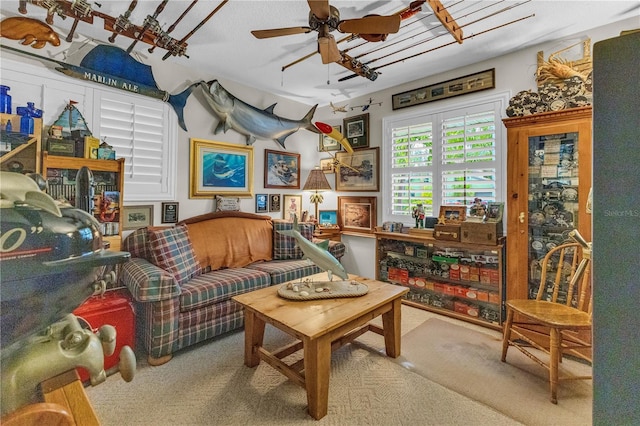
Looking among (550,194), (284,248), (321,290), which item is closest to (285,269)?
(284,248)

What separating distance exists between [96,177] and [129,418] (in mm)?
1922

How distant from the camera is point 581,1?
7.02ft

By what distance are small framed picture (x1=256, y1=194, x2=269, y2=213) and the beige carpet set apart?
202cm

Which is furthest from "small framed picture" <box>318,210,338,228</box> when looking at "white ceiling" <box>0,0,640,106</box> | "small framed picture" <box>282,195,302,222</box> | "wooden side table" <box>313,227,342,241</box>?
"white ceiling" <box>0,0,640,106</box>

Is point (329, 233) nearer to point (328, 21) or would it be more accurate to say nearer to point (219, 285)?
point (219, 285)

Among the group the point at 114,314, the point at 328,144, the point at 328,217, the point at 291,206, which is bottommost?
the point at 114,314

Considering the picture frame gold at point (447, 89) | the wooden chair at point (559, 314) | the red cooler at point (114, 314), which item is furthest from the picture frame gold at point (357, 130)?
the red cooler at point (114, 314)

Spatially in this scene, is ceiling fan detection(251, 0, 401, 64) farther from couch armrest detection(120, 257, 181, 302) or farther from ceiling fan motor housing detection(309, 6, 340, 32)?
couch armrest detection(120, 257, 181, 302)

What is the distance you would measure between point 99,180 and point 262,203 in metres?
1.81

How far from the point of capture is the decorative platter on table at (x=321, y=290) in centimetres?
197

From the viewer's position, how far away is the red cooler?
189cm

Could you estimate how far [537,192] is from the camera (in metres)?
2.42

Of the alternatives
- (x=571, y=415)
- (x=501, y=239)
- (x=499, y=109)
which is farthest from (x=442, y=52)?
(x=571, y=415)

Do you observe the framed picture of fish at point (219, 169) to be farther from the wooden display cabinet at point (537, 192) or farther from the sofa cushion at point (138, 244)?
the wooden display cabinet at point (537, 192)
